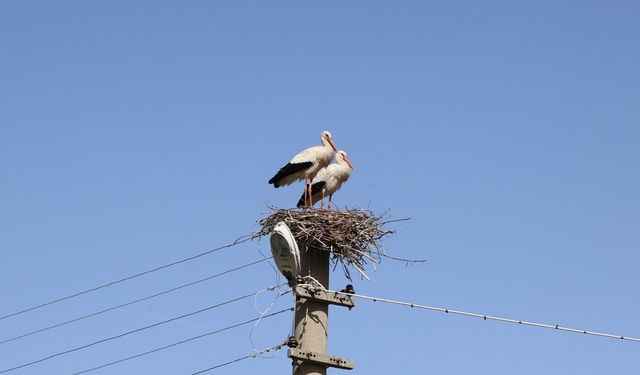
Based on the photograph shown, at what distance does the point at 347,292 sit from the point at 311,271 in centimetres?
39

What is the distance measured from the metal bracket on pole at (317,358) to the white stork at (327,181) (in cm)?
700

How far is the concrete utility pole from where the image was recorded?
929 cm

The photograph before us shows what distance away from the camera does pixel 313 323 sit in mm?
9570

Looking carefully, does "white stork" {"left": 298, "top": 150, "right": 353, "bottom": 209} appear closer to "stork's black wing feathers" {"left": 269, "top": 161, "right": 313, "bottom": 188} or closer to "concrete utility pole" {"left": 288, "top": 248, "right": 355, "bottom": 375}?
"stork's black wing feathers" {"left": 269, "top": 161, "right": 313, "bottom": 188}

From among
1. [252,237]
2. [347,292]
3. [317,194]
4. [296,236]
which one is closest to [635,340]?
[347,292]

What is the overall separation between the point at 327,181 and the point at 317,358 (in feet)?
23.7

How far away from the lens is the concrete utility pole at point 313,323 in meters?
9.29

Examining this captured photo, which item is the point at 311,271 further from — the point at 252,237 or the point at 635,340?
the point at 635,340

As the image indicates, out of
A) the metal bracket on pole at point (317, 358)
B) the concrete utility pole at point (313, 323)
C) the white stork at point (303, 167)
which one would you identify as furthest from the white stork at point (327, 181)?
the metal bracket on pole at point (317, 358)

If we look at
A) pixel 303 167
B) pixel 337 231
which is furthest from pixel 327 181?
pixel 337 231

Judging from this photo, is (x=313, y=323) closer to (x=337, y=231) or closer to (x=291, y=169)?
(x=337, y=231)

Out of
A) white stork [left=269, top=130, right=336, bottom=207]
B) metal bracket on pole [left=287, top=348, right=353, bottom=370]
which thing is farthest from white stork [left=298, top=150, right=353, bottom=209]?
metal bracket on pole [left=287, top=348, right=353, bottom=370]

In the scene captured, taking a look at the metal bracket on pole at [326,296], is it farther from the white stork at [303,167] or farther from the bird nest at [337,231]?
the white stork at [303,167]

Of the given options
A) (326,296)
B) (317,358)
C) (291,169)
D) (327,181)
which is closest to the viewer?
(317,358)
